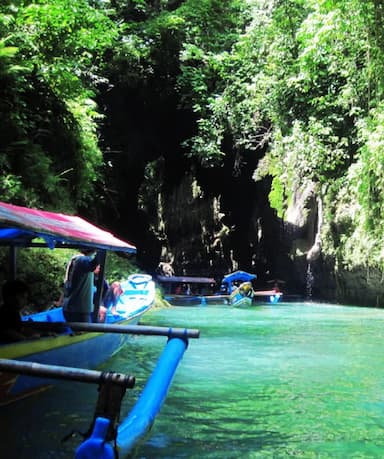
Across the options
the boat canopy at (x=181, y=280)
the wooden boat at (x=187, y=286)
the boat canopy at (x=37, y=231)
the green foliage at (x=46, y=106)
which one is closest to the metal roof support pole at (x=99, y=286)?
the boat canopy at (x=37, y=231)

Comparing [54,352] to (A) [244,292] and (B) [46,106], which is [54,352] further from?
(A) [244,292]

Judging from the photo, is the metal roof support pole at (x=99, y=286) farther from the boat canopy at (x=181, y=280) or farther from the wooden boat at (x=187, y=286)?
the boat canopy at (x=181, y=280)

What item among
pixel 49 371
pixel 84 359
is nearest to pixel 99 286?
pixel 84 359

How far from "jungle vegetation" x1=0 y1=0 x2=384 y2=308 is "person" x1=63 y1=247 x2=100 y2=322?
4.45 meters

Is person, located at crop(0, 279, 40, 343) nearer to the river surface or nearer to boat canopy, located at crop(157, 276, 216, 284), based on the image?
the river surface

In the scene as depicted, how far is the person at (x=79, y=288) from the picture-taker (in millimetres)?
6457

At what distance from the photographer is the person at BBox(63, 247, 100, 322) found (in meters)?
6.46

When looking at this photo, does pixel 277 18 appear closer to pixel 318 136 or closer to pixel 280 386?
pixel 318 136

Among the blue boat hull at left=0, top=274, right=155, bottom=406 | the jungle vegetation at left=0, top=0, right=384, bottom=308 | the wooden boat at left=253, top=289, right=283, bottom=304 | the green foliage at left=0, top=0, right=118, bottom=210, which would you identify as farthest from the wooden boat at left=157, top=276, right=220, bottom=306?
the blue boat hull at left=0, top=274, right=155, bottom=406

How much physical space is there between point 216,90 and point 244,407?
62.5 ft

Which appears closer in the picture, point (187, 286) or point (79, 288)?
point (79, 288)

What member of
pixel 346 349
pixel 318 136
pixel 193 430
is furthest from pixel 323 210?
pixel 193 430

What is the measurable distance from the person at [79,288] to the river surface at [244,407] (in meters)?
0.96

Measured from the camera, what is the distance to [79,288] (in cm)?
650
